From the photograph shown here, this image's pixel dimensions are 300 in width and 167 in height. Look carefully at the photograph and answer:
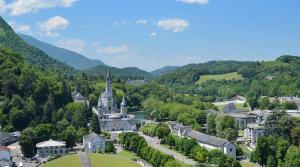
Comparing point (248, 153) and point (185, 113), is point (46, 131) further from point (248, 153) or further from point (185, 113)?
point (185, 113)

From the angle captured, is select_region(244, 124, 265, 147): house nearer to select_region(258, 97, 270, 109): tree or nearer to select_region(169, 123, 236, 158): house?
select_region(169, 123, 236, 158): house

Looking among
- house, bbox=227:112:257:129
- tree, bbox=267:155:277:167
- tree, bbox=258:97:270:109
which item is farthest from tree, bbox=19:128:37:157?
tree, bbox=258:97:270:109

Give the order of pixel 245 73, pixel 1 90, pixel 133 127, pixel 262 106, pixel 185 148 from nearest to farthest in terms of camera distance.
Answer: pixel 185 148, pixel 1 90, pixel 133 127, pixel 262 106, pixel 245 73

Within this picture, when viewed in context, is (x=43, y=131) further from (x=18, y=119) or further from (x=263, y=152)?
(x=263, y=152)

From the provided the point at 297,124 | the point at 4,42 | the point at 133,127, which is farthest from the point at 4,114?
the point at 4,42

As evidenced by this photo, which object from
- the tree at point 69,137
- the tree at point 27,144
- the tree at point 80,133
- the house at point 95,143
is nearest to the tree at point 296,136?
the house at point 95,143

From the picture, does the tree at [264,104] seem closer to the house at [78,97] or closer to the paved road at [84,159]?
the house at [78,97]
